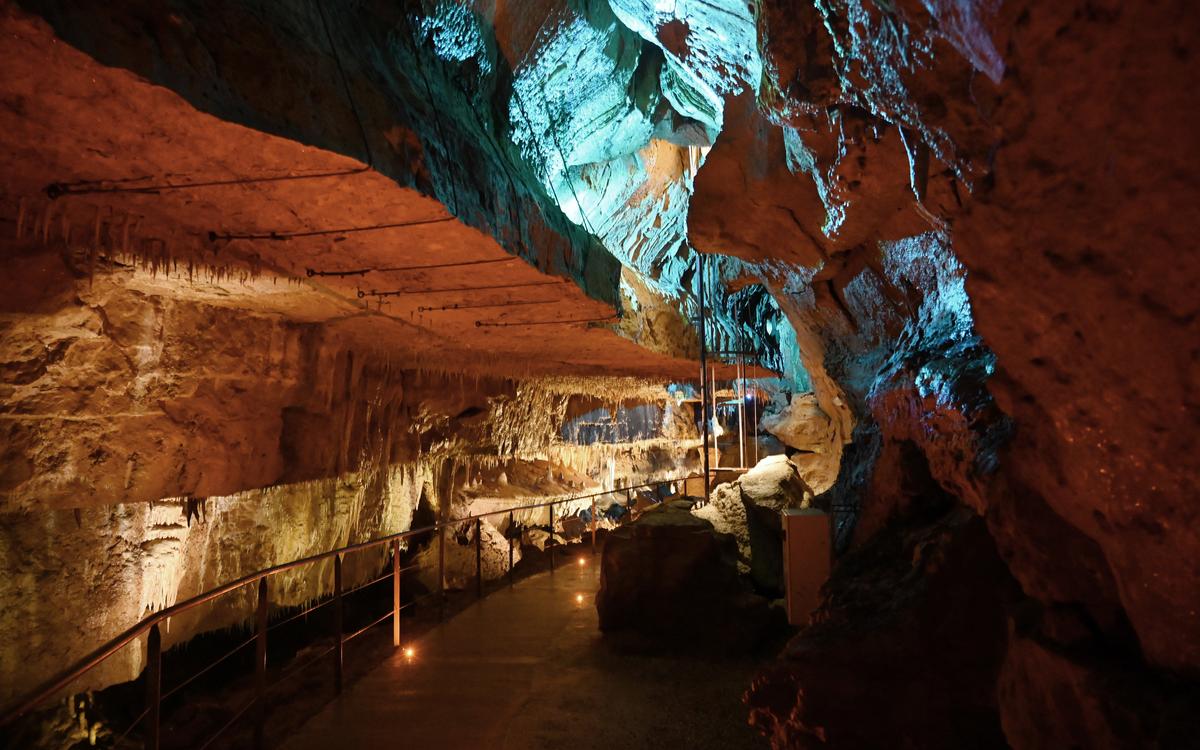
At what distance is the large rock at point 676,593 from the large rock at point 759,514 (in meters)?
1.73

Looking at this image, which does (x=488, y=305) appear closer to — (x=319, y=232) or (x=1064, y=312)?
(x=319, y=232)

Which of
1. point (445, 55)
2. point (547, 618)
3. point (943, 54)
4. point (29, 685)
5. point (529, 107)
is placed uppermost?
point (529, 107)

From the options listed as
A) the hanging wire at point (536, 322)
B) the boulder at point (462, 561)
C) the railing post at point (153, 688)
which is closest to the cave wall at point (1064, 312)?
the railing post at point (153, 688)

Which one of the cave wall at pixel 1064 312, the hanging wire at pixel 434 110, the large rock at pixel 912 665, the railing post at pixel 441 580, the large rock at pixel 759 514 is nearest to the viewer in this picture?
the cave wall at pixel 1064 312

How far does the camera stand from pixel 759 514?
7598mm

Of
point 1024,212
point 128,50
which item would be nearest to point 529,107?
point 128,50

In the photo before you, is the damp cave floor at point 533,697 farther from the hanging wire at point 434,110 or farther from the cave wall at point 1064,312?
the hanging wire at point 434,110

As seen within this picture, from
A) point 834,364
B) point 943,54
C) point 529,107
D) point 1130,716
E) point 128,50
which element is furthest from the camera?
Result: point 834,364

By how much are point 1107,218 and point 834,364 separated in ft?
23.6

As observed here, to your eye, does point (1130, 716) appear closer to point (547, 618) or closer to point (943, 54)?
point (943, 54)

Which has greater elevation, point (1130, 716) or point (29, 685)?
point (1130, 716)

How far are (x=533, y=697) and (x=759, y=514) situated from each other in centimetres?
439

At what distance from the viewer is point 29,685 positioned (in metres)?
5.04

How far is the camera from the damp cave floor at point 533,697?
3.35 metres
